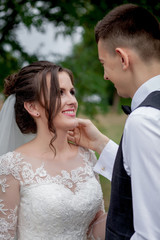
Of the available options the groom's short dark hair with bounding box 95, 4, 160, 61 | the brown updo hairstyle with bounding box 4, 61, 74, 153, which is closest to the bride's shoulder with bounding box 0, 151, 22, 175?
the brown updo hairstyle with bounding box 4, 61, 74, 153

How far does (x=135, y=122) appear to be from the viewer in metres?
1.39

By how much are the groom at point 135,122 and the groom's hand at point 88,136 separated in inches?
34.2

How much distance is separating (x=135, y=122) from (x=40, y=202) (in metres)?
1.25

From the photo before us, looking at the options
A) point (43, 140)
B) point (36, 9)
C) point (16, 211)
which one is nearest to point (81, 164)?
point (43, 140)

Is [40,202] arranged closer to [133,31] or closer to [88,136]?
[88,136]

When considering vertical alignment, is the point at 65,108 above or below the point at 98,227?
above

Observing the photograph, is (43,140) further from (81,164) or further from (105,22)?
(105,22)

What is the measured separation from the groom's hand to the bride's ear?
1.26 ft

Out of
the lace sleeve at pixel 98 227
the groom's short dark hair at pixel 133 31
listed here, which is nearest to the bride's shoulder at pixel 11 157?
the lace sleeve at pixel 98 227

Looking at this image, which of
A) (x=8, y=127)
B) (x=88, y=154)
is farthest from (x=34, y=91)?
(x=88, y=154)

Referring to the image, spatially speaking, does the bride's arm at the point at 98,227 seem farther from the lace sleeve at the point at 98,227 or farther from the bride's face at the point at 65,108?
the bride's face at the point at 65,108

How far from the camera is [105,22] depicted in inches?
77.0

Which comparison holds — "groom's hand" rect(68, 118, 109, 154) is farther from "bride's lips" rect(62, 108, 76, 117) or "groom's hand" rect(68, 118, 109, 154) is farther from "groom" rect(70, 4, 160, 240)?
"groom" rect(70, 4, 160, 240)

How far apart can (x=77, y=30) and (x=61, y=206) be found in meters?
1.93
